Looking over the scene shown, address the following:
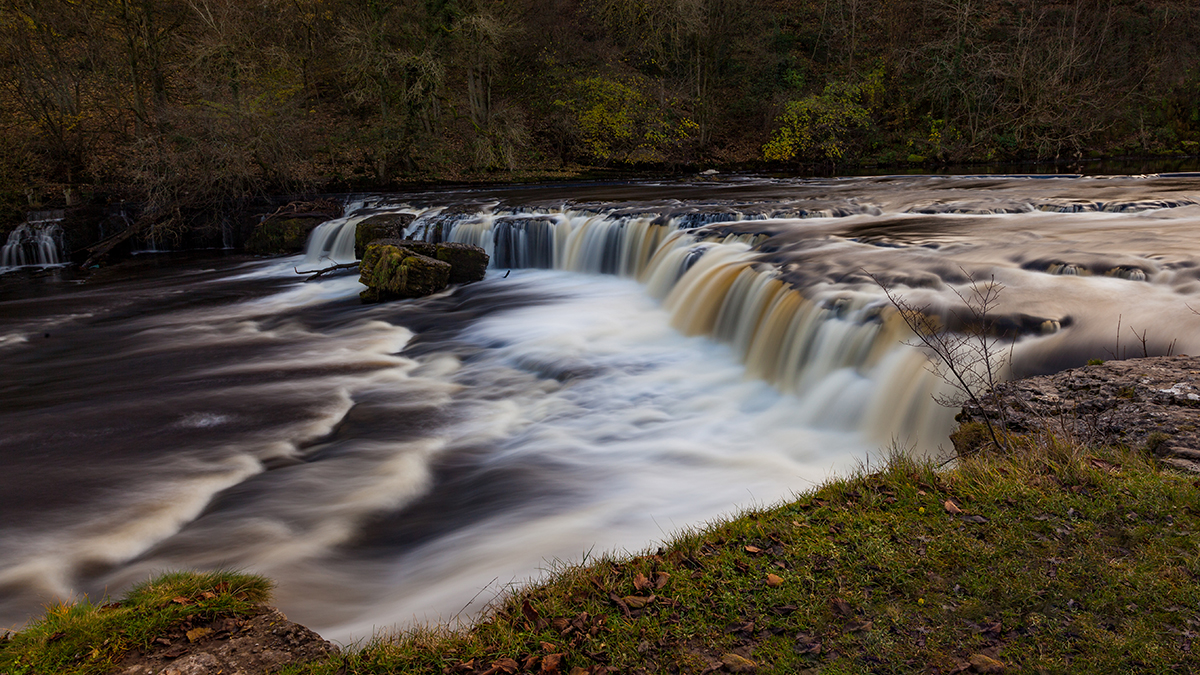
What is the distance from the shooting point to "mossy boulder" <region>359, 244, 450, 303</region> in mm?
13250

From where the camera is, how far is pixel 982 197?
15.5 m

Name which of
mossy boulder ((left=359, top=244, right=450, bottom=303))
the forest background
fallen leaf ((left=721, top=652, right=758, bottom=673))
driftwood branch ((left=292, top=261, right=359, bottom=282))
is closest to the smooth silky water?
mossy boulder ((left=359, top=244, right=450, bottom=303))

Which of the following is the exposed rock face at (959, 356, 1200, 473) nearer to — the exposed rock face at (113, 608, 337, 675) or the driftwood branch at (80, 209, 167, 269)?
the exposed rock face at (113, 608, 337, 675)

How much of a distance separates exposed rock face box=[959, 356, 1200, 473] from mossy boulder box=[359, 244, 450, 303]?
34.1 ft

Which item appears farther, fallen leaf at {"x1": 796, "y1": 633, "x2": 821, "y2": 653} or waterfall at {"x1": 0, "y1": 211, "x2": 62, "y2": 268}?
waterfall at {"x1": 0, "y1": 211, "x2": 62, "y2": 268}

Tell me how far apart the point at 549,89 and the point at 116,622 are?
30532 mm

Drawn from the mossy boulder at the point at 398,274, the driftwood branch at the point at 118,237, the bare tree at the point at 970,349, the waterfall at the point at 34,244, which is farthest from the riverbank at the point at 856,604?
the waterfall at the point at 34,244

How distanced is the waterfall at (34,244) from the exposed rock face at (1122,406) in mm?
22777

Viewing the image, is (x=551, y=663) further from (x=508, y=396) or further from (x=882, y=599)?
(x=508, y=396)

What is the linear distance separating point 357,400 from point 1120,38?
32617mm

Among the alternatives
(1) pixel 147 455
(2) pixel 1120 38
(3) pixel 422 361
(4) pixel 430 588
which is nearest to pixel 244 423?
(1) pixel 147 455

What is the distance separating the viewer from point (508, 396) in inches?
329

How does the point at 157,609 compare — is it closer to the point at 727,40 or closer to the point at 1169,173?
the point at 1169,173

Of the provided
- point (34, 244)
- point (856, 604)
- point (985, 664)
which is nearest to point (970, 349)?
point (856, 604)
